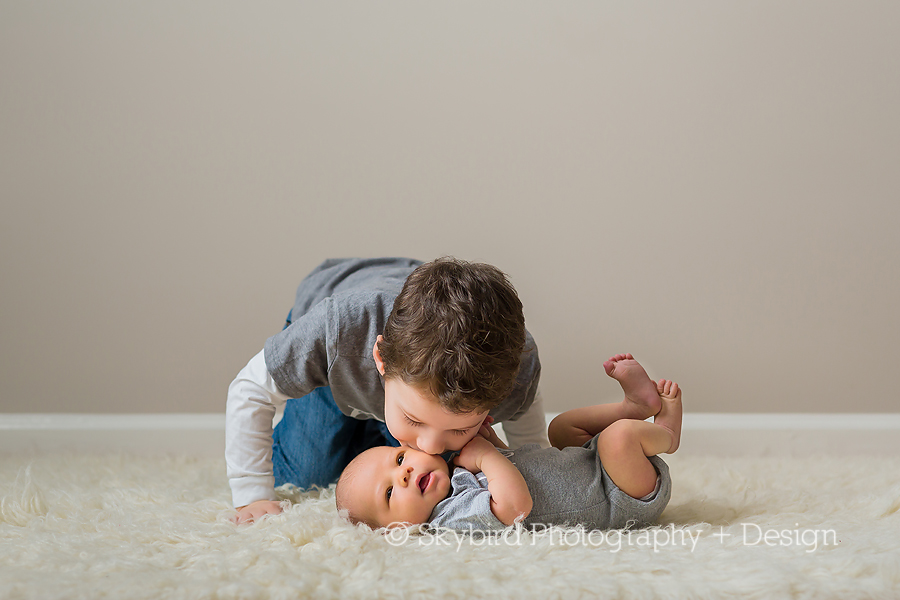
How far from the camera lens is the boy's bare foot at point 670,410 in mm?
876

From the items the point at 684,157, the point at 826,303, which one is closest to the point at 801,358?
the point at 826,303

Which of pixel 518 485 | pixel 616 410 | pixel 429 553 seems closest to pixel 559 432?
pixel 616 410

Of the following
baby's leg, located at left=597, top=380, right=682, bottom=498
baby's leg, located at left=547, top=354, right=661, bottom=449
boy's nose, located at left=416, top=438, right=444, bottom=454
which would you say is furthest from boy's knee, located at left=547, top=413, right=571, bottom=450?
boy's nose, located at left=416, top=438, right=444, bottom=454

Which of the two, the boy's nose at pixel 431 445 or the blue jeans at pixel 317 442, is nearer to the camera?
the boy's nose at pixel 431 445

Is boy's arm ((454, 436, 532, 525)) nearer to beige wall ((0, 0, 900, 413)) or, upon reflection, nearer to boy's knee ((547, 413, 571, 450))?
boy's knee ((547, 413, 571, 450))

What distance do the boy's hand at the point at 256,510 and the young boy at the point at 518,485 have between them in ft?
0.41

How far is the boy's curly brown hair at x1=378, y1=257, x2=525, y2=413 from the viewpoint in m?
0.72

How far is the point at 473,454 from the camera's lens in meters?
0.82

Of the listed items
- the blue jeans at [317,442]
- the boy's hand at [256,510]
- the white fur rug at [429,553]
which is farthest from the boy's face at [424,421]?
the blue jeans at [317,442]

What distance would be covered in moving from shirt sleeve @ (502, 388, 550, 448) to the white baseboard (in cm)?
40

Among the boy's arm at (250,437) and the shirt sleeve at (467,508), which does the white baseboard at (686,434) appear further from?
the shirt sleeve at (467,508)

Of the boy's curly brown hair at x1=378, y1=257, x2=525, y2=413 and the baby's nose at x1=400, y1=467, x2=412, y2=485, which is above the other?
the boy's curly brown hair at x1=378, y1=257, x2=525, y2=413

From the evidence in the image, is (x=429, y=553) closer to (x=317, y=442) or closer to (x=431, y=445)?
(x=431, y=445)

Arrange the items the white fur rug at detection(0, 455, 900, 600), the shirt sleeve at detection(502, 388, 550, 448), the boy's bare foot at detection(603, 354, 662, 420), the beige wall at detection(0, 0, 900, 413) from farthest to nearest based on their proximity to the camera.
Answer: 1. the beige wall at detection(0, 0, 900, 413)
2. the shirt sleeve at detection(502, 388, 550, 448)
3. the boy's bare foot at detection(603, 354, 662, 420)
4. the white fur rug at detection(0, 455, 900, 600)
